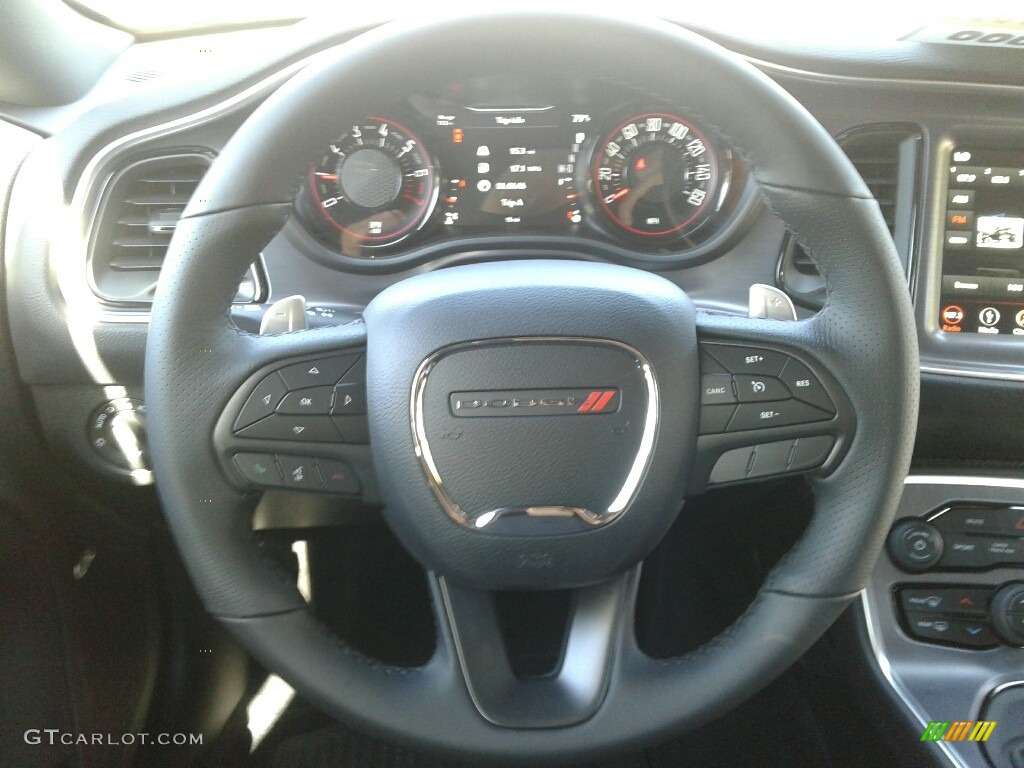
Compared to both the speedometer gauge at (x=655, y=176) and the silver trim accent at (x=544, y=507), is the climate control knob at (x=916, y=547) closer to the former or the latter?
the speedometer gauge at (x=655, y=176)

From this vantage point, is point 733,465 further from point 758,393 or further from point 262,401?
point 262,401

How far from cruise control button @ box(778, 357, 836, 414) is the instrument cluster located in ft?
1.63

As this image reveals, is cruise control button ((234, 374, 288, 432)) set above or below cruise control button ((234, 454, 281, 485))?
above

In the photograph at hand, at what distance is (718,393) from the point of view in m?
1.02

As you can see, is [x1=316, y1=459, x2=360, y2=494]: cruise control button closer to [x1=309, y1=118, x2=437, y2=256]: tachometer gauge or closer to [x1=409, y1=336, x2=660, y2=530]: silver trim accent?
[x1=409, y1=336, x2=660, y2=530]: silver trim accent

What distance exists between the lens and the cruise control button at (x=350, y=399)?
39.7 inches

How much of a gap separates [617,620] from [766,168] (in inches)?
20.8

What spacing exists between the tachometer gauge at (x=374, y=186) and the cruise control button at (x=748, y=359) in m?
0.60

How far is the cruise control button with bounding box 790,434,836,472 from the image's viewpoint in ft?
3.37

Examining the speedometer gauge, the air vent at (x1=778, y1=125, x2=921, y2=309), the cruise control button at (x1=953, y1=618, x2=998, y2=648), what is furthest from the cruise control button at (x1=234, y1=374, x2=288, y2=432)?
the cruise control button at (x1=953, y1=618, x2=998, y2=648)

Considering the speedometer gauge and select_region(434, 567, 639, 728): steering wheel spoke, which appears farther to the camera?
the speedometer gauge

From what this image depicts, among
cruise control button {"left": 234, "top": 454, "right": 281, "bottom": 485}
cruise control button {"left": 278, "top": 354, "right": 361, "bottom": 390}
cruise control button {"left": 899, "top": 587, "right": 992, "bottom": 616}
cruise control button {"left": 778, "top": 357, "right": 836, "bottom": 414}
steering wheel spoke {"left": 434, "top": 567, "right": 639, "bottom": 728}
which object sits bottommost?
cruise control button {"left": 899, "top": 587, "right": 992, "bottom": 616}

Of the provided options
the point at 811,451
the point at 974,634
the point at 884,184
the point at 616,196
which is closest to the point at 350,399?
the point at 811,451

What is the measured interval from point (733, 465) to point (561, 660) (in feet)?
1.04
